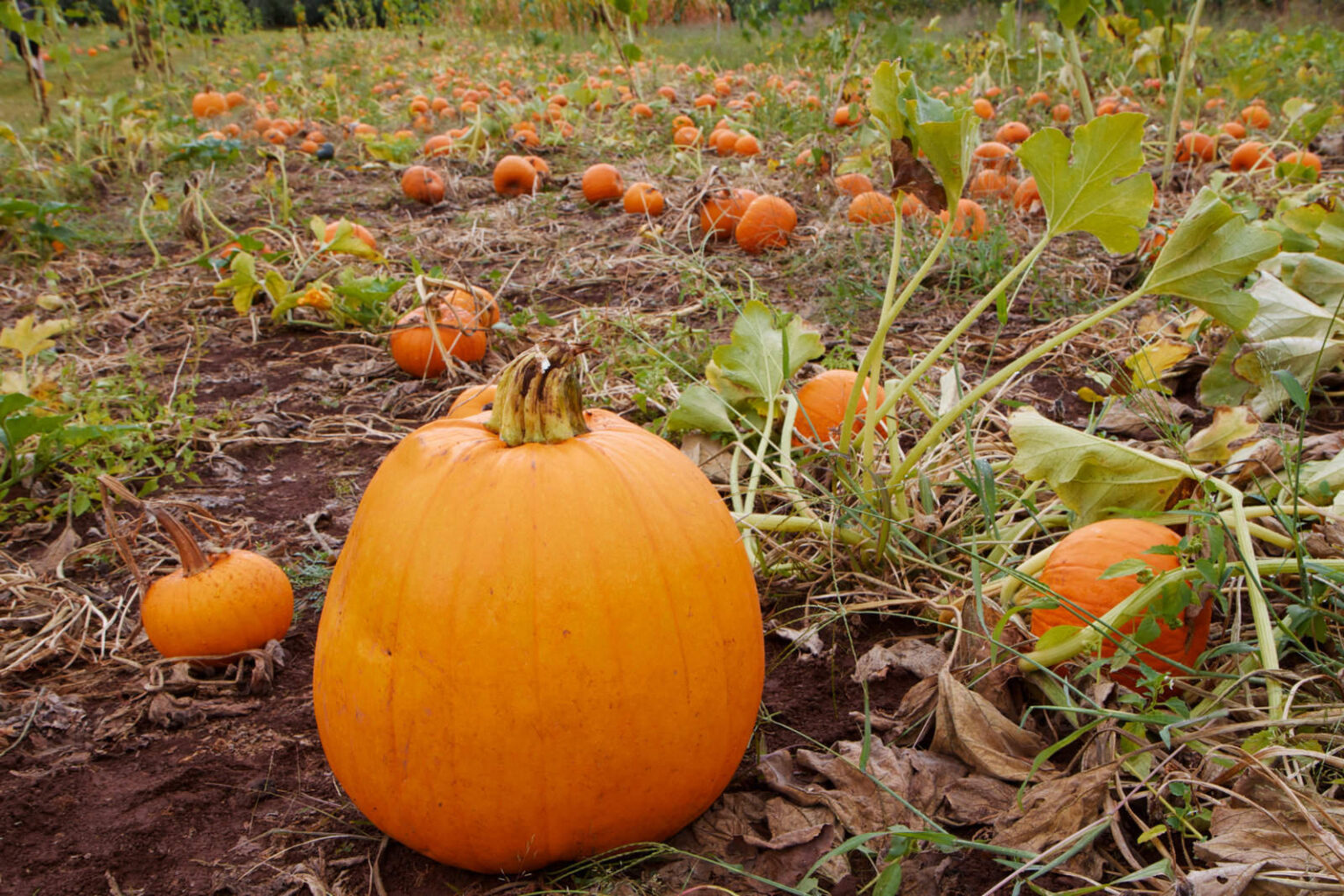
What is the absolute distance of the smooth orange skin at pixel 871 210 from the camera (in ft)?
14.3

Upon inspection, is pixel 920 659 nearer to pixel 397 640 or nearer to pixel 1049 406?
pixel 397 640

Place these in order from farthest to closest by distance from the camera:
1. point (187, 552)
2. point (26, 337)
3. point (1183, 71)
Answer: point (1183, 71), point (26, 337), point (187, 552)

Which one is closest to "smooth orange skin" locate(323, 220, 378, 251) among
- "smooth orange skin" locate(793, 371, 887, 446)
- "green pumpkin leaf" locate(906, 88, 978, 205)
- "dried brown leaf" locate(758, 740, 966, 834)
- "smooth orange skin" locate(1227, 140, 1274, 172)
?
"smooth orange skin" locate(793, 371, 887, 446)

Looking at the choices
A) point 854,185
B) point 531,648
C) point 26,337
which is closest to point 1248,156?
point 854,185

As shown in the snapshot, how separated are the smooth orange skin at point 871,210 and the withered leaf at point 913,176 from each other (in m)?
2.33

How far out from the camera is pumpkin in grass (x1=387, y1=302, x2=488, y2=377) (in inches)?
146

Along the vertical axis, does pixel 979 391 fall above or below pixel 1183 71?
below

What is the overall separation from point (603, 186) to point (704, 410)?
3.68m

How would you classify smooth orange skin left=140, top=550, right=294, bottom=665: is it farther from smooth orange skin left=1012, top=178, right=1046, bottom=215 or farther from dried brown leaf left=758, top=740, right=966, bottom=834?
smooth orange skin left=1012, top=178, right=1046, bottom=215

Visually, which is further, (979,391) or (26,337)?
(26,337)

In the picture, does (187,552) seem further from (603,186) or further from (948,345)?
(603,186)

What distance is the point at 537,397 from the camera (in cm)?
149

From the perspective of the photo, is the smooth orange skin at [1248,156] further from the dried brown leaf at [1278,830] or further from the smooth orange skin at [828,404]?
the dried brown leaf at [1278,830]

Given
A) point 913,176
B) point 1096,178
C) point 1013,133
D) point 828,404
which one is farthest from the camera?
point 1013,133
